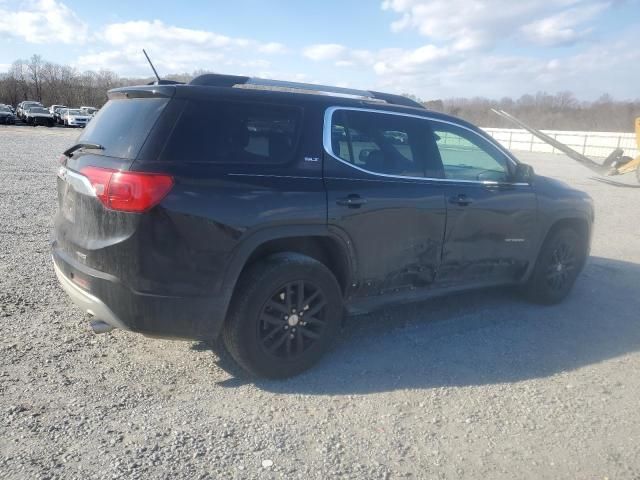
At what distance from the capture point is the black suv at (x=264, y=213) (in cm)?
329

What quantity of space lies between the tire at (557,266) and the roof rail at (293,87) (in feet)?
6.74

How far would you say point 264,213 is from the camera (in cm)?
350

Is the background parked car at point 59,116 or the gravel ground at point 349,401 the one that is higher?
the background parked car at point 59,116

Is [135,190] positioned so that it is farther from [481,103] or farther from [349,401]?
[481,103]

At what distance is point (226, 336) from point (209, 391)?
1.22ft

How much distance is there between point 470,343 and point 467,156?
64.9 inches

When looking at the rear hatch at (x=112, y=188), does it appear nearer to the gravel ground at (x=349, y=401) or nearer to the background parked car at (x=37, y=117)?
the gravel ground at (x=349, y=401)

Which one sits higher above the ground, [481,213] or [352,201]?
[352,201]

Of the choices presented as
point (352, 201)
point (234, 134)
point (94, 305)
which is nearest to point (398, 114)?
point (352, 201)

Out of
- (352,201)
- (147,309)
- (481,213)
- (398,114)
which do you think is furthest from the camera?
(481,213)

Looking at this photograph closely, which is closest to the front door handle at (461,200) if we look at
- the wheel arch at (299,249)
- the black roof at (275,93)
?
the black roof at (275,93)

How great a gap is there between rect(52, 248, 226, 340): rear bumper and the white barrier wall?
98.4 ft

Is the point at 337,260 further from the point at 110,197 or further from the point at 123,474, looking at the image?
the point at 123,474

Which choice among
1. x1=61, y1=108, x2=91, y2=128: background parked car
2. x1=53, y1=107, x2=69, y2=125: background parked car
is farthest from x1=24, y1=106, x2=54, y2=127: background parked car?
x1=53, y1=107, x2=69, y2=125: background parked car
